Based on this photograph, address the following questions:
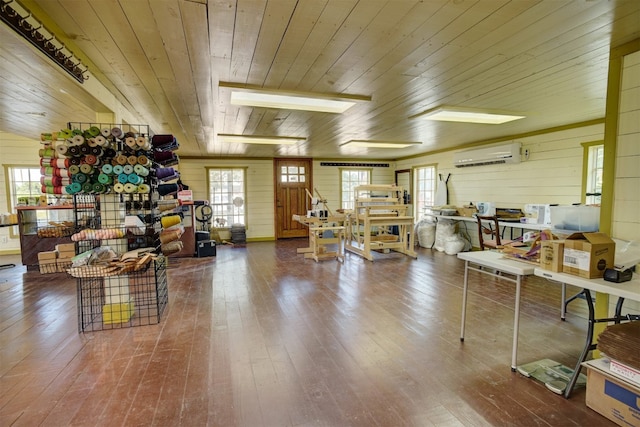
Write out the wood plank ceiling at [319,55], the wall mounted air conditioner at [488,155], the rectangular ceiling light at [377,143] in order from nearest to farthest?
the wood plank ceiling at [319,55] → the wall mounted air conditioner at [488,155] → the rectangular ceiling light at [377,143]

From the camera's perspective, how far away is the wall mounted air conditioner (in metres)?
5.63

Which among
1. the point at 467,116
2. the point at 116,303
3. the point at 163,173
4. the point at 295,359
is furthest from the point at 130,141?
the point at 467,116

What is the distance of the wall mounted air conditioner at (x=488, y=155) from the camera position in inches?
222

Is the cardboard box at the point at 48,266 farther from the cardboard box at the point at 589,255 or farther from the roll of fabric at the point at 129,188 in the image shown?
the cardboard box at the point at 589,255

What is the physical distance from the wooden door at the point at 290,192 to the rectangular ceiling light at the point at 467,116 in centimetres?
503

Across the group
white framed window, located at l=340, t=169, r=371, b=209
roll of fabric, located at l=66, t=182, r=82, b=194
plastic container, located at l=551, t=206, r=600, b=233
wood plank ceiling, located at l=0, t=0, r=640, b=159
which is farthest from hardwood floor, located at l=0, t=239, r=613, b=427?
white framed window, located at l=340, t=169, r=371, b=209

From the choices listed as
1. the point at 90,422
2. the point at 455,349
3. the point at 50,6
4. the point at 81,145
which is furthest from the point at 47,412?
the point at 455,349

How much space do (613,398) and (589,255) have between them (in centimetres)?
79

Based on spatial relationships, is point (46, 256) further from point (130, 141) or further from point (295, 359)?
point (295, 359)

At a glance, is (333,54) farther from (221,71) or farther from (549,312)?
(549,312)

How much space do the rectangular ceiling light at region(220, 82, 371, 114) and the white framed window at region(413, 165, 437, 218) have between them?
496 centimetres

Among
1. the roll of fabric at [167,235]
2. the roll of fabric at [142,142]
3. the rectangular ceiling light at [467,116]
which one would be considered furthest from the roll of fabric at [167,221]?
the rectangular ceiling light at [467,116]

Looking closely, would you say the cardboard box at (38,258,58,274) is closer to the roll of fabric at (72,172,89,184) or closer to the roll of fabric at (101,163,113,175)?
the roll of fabric at (72,172,89,184)

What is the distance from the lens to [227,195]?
848 centimetres
